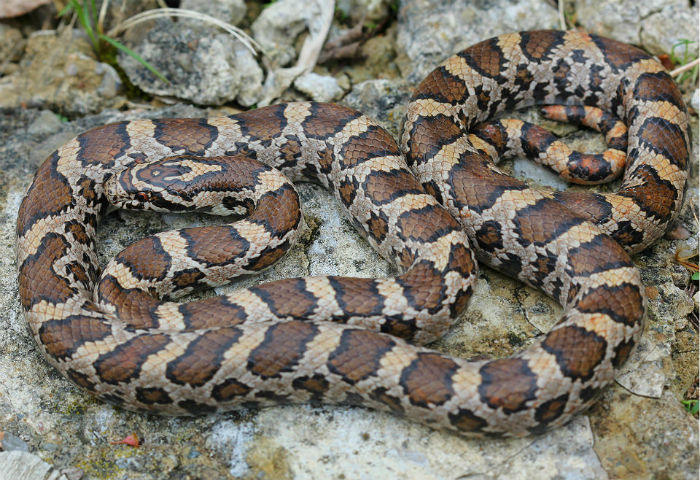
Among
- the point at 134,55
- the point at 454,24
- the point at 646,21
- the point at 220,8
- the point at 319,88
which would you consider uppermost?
the point at 646,21

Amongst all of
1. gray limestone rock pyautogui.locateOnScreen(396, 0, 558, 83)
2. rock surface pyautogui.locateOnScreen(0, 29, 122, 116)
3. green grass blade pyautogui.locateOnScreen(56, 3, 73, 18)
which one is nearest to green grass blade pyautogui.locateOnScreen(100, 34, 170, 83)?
rock surface pyautogui.locateOnScreen(0, 29, 122, 116)

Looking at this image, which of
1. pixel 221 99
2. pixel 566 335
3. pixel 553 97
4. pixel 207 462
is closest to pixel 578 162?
pixel 553 97

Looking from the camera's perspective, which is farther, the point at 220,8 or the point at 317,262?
the point at 220,8

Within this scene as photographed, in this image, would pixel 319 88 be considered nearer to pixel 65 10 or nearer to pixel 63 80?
pixel 63 80

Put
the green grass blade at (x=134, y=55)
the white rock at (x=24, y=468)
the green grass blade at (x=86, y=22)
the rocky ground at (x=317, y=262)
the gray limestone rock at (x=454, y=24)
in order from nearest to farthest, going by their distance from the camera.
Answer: the white rock at (x=24, y=468) < the rocky ground at (x=317, y=262) < the green grass blade at (x=134, y=55) < the green grass blade at (x=86, y=22) < the gray limestone rock at (x=454, y=24)

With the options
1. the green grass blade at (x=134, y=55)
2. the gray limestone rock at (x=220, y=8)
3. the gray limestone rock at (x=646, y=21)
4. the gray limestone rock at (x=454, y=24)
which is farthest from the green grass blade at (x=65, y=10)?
the gray limestone rock at (x=646, y=21)

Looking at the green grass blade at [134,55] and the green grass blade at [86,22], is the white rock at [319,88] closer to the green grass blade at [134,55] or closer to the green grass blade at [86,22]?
the green grass blade at [134,55]

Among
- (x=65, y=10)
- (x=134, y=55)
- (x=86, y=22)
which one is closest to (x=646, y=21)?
(x=134, y=55)

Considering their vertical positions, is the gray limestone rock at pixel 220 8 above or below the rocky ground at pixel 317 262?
above
